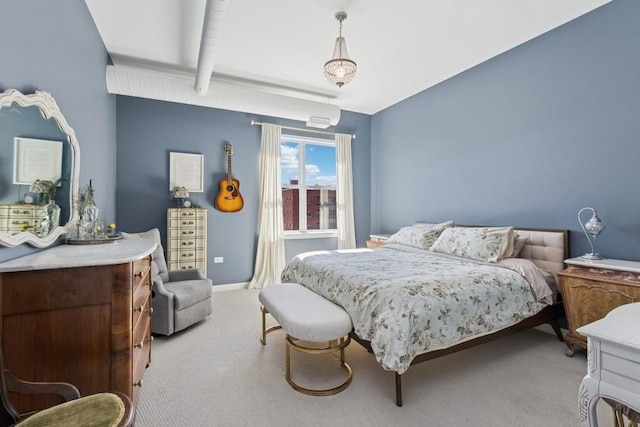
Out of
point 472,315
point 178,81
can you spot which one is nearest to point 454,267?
point 472,315

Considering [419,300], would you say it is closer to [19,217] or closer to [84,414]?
[84,414]

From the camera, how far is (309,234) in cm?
503

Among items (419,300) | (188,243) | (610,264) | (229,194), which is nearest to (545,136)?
(610,264)

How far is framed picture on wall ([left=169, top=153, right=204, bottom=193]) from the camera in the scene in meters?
4.07

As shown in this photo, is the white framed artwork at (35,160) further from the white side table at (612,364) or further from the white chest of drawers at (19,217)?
the white side table at (612,364)

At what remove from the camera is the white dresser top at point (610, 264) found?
2135 millimetres

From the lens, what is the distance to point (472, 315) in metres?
2.11

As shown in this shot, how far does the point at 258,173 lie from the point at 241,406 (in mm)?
3335

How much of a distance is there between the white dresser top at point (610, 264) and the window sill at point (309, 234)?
3.30 m

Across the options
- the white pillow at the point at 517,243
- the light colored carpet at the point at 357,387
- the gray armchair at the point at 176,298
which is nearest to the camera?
the light colored carpet at the point at 357,387

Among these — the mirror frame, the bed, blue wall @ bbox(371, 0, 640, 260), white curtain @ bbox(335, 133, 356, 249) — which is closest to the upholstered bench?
the bed

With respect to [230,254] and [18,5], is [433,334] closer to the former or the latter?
[18,5]

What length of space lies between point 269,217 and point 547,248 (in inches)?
136

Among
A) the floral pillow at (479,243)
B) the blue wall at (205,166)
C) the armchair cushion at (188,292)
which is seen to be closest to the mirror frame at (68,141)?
the armchair cushion at (188,292)
